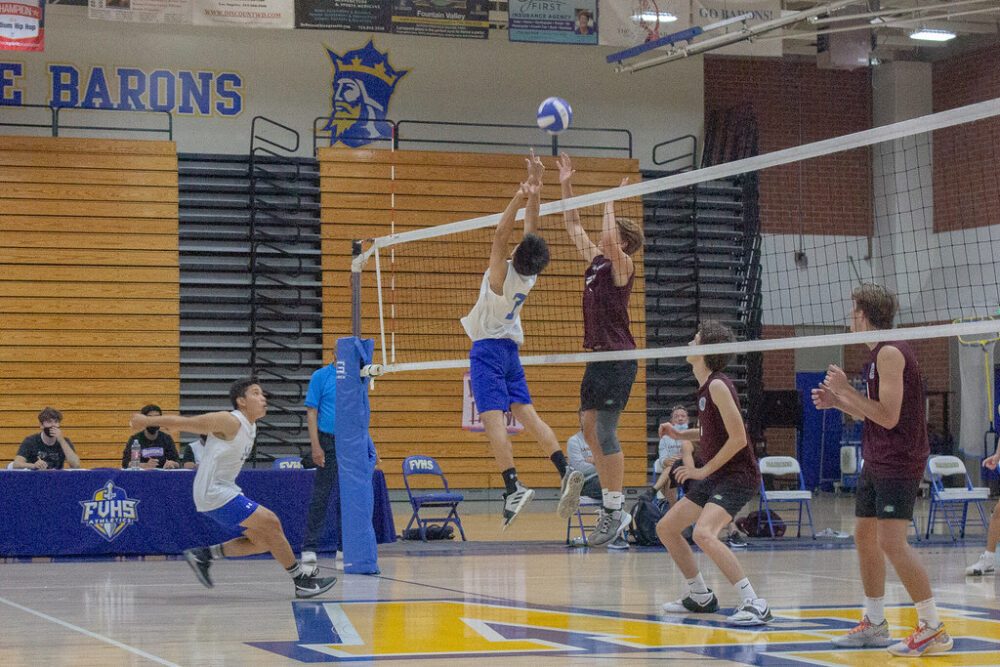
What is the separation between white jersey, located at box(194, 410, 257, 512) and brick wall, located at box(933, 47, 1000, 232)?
14517 millimetres

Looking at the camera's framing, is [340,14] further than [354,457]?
Yes

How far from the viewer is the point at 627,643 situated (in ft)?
21.1

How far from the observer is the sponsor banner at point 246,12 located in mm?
14562

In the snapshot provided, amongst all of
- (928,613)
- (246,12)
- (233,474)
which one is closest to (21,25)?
(246,12)

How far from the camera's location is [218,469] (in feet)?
26.5

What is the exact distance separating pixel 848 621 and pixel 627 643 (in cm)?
179

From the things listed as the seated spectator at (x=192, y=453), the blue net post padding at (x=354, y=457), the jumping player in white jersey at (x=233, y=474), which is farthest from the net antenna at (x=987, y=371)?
the jumping player in white jersey at (x=233, y=474)

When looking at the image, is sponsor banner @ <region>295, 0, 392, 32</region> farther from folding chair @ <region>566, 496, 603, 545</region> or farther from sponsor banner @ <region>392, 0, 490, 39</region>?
folding chair @ <region>566, 496, 603, 545</region>

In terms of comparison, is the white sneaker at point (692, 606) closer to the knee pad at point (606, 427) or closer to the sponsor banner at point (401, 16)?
the knee pad at point (606, 427)

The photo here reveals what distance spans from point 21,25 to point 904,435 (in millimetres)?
12578

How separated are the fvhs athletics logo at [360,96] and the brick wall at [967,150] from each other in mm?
9124

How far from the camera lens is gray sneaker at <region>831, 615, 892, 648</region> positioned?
6445mm

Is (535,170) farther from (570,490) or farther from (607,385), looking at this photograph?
(570,490)

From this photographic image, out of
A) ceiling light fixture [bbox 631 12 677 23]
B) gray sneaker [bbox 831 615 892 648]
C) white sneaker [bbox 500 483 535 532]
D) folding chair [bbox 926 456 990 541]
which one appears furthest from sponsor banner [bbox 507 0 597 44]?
gray sneaker [bbox 831 615 892 648]
